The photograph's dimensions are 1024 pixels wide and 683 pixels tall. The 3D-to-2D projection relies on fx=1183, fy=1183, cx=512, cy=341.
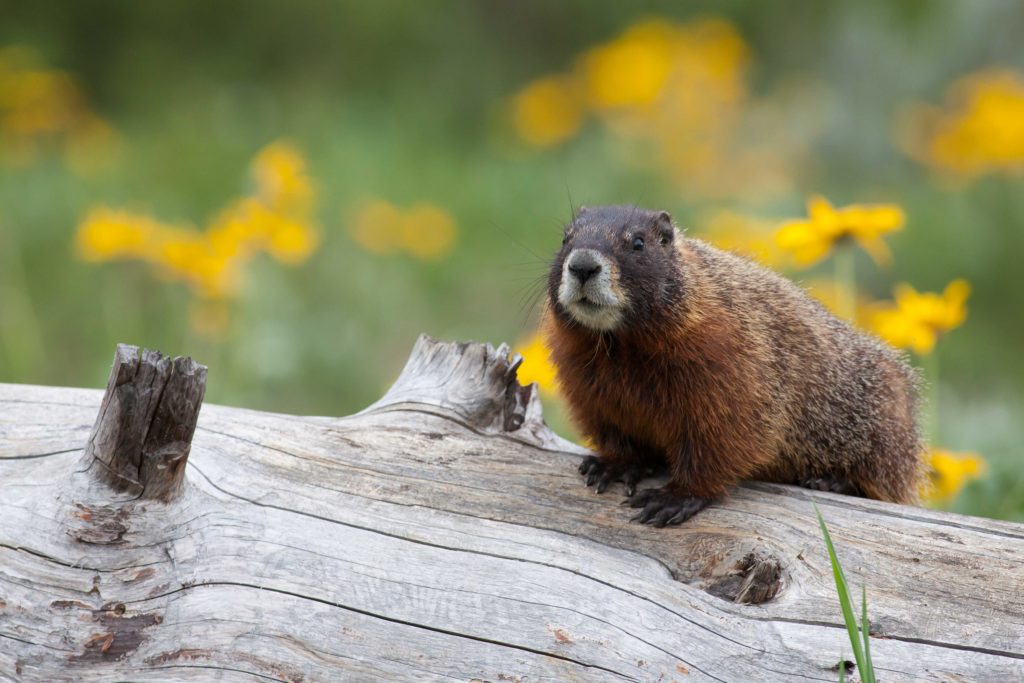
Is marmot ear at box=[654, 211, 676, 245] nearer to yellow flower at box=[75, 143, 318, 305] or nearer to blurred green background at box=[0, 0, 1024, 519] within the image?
blurred green background at box=[0, 0, 1024, 519]

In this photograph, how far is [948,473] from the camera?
4.48 meters

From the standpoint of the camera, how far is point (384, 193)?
961 centimetres

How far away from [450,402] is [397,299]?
13.5 ft

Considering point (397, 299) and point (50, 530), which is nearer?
point (50, 530)

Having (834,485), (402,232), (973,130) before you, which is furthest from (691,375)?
(973,130)

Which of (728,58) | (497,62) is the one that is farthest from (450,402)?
(497,62)

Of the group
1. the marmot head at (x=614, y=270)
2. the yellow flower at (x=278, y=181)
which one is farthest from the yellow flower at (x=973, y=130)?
the marmot head at (x=614, y=270)

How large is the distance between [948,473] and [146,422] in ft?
9.70

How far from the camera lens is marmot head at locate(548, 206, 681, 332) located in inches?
143

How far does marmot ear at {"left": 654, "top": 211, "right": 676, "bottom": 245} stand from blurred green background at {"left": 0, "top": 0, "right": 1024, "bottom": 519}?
1701mm

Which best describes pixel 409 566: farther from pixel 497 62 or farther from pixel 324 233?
pixel 497 62

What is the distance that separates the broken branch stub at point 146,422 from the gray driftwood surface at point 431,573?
0.07 ft

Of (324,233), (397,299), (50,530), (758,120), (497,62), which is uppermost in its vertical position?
(497,62)

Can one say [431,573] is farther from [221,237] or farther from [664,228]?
[221,237]
